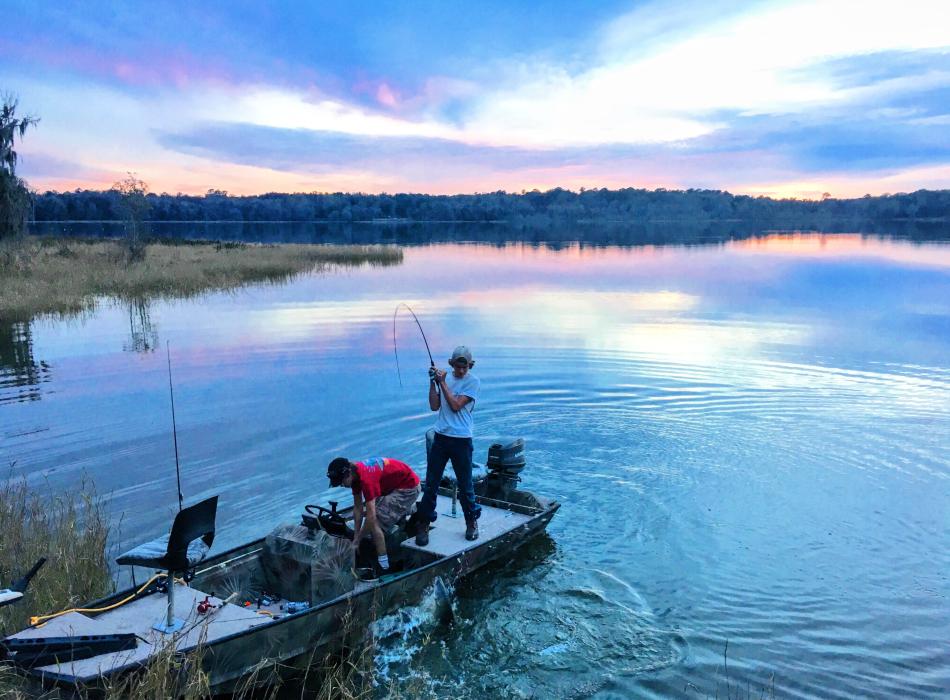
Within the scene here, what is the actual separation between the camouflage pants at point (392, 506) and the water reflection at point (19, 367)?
40.6 feet

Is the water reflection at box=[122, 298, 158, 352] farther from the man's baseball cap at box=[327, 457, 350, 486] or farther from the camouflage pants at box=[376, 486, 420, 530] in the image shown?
the man's baseball cap at box=[327, 457, 350, 486]

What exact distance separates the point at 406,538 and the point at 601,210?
632 feet

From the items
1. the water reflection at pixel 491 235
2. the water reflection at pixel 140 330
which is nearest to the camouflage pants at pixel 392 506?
the water reflection at pixel 140 330

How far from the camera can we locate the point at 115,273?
124ft

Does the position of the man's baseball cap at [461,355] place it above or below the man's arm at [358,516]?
above

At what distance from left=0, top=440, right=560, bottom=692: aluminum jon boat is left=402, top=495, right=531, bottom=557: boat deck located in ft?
0.09

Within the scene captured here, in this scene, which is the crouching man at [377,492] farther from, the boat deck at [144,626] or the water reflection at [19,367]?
the water reflection at [19,367]

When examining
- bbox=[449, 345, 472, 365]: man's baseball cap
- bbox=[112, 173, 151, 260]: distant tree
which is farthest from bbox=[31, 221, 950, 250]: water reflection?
bbox=[449, 345, 472, 365]: man's baseball cap

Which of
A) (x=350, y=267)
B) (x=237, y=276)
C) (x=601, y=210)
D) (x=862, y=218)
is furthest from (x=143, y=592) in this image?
(x=862, y=218)

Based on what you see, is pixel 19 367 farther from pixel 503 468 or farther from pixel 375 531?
pixel 375 531

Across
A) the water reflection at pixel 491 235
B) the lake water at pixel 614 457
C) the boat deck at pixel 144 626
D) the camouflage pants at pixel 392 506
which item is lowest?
the lake water at pixel 614 457

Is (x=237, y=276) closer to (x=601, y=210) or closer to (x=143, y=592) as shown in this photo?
(x=143, y=592)

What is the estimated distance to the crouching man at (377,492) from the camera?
24.1 ft

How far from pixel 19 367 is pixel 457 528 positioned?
16.6 m
